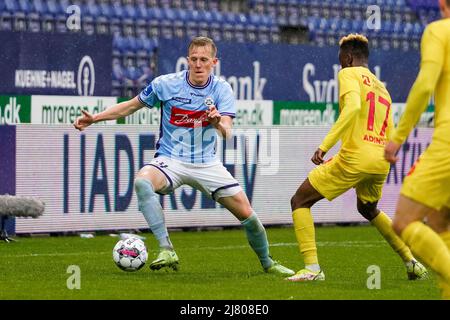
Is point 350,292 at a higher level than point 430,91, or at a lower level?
lower

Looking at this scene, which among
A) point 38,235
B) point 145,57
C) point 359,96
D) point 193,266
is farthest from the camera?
point 145,57

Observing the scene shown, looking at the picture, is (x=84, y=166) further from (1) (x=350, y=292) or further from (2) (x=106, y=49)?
(1) (x=350, y=292)

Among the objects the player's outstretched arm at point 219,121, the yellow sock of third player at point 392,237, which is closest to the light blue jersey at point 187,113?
the player's outstretched arm at point 219,121

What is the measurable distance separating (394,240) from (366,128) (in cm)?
95

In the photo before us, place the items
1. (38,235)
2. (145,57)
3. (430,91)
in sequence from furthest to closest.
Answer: (145,57) → (38,235) → (430,91)

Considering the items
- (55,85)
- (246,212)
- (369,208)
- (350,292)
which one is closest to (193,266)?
(246,212)

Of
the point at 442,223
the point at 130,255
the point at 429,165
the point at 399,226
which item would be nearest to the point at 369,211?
the point at 130,255

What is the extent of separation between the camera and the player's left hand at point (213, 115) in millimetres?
9344

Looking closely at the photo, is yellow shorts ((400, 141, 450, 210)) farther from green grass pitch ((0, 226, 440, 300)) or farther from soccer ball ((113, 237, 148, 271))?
soccer ball ((113, 237, 148, 271))

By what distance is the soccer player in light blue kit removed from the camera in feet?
33.2

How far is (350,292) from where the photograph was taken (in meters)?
8.78

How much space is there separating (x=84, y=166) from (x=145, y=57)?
169 inches

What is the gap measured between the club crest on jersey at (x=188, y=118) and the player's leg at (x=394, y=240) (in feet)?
4.73
